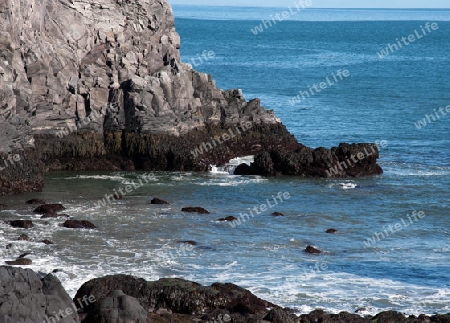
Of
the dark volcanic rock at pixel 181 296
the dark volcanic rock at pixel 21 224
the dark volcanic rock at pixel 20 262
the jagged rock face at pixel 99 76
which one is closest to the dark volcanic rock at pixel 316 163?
the jagged rock face at pixel 99 76

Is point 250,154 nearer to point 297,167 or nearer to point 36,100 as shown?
point 297,167

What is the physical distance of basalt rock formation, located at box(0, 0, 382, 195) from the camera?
52469 mm

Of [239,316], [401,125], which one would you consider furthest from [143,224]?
[401,125]

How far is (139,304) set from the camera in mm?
26797

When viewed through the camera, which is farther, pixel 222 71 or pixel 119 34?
pixel 222 71

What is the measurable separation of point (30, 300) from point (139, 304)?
3.54 metres

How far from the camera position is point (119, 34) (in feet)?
202

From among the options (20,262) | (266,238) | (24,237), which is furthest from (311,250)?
(24,237)

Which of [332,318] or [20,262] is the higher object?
[332,318]

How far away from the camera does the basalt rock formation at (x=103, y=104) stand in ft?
172

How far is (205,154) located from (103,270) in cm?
2313

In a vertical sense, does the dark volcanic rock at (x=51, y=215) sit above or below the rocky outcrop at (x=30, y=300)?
below

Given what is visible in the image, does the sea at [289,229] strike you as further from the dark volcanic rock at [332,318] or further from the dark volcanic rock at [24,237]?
the dark volcanic rock at [332,318]

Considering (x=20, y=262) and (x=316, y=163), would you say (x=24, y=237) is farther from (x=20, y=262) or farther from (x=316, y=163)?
(x=316, y=163)
